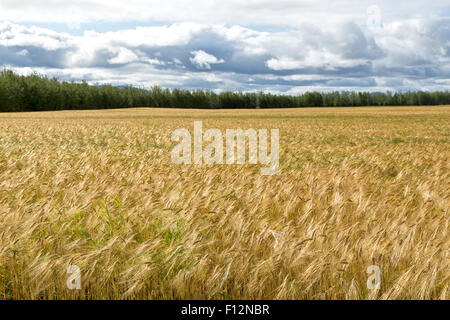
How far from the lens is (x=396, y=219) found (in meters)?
3.86

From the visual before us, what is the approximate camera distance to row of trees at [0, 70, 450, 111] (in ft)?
317

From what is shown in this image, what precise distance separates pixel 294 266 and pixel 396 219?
1.52 m

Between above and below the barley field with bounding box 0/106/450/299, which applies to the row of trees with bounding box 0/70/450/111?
above

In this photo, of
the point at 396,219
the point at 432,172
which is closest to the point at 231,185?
the point at 396,219

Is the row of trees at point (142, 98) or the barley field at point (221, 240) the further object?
the row of trees at point (142, 98)

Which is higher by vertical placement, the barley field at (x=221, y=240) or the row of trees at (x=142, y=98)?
the row of trees at (x=142, y=98)

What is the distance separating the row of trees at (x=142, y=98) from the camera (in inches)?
3807

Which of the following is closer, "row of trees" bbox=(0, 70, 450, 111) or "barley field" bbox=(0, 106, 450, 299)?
"barley field" bbox=(0, 106, 450, 299)

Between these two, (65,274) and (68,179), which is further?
(68,179)

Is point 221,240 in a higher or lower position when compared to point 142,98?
lower

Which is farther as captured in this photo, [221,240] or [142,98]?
[142,98]

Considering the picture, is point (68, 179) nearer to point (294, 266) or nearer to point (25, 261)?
point (25, 261)

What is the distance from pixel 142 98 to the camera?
119m
